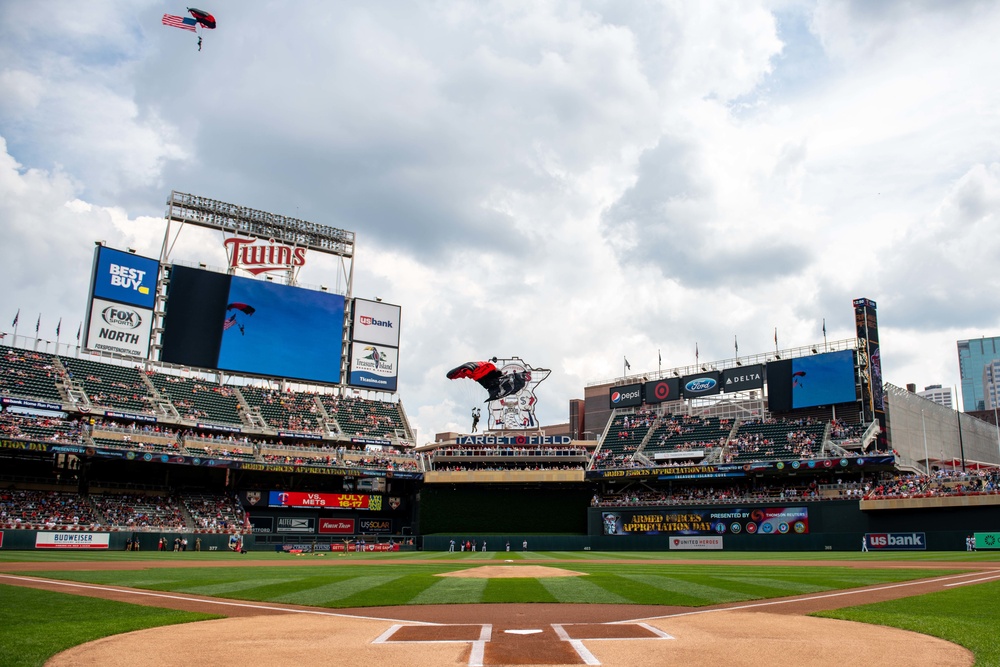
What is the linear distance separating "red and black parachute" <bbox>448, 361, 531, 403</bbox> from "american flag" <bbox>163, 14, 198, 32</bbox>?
125 ft

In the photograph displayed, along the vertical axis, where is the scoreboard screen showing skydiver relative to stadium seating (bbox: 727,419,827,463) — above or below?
above

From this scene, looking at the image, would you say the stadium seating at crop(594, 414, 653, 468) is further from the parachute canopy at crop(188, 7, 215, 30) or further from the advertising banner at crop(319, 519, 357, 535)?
the parachute canopy at crop(188, 7, 215, 30)

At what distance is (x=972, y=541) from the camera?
39250 mm

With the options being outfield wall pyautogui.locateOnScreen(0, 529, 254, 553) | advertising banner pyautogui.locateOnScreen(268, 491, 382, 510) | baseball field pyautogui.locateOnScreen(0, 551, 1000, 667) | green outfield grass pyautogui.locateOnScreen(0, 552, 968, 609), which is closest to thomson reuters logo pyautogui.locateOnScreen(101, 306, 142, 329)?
advertising banner pyautogui.locateOnScreen(268, 491, 382, 510)

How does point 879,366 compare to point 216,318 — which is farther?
point 216,318

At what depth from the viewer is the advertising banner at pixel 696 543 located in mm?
51406

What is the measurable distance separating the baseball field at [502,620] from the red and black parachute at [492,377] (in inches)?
1853

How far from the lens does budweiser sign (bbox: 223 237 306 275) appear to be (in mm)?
64000

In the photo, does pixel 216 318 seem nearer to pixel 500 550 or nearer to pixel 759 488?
pixel 500 550

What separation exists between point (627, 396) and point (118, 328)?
4416cm

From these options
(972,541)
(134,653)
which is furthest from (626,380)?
(134,653)

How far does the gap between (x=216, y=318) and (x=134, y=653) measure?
182 feet

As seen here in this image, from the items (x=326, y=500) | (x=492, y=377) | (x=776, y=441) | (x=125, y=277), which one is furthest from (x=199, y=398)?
(x=776, y=441)

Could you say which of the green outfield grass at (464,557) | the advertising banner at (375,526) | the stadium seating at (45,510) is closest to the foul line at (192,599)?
the green outfield grass at (464,557)
